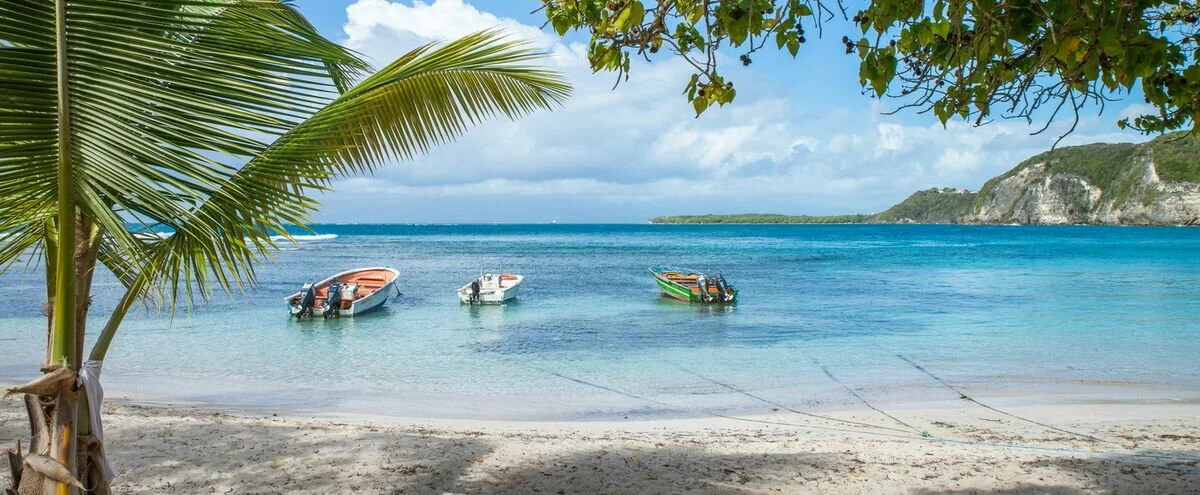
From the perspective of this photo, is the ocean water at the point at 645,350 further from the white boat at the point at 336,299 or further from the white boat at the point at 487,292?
the white boat at the point at 487,292

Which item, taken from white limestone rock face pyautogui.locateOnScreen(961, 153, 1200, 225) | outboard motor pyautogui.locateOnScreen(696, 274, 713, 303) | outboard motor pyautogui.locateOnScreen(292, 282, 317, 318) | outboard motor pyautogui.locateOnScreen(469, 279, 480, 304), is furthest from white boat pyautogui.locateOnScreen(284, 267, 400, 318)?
white limestone rock face pyautogui.locateOnScreen(961, 153, 1200, 225)

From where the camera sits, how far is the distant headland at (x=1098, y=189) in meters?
103

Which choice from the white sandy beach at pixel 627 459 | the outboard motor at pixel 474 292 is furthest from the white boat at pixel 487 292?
the white sandy beach at pixel 627 459

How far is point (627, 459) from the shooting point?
597 centimetres

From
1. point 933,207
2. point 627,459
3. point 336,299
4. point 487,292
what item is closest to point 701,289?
point 487,292

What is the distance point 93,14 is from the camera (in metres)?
2.55

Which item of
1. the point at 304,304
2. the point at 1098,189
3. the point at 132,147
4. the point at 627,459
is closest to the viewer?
the point at 132,147

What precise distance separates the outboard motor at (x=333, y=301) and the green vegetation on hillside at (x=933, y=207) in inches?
6631

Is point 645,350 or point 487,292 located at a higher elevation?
point 487,292

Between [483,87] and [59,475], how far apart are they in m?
2.50

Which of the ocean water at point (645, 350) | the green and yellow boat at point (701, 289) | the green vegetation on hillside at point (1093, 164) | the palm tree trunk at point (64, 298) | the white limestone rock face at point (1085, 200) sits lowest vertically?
the ocean water at point (645, 350)

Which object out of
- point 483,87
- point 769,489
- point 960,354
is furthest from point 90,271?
point 960,354

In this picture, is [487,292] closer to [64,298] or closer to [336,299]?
[336,299]

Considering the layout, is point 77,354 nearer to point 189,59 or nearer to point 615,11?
point 189,59
